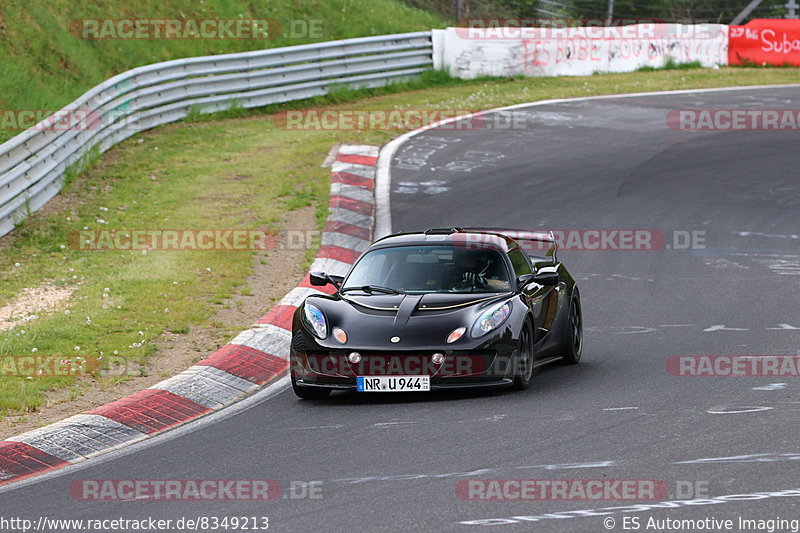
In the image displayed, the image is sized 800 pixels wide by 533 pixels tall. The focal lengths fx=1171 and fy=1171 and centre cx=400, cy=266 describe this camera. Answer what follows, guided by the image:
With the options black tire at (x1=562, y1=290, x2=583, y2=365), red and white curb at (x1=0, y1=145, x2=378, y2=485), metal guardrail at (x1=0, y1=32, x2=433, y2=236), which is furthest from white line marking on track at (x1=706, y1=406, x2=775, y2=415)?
metal guardrail at (x1=0, y1=32, x2=433, y2=236)

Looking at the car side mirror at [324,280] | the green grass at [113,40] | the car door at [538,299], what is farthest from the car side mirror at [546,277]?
the green grass at [113,40]

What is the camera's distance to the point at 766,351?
10.1 m

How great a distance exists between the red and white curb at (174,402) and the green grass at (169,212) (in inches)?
25.5

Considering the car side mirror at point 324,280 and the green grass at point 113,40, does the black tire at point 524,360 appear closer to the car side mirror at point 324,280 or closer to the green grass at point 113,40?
the car side mirror at point 324,280

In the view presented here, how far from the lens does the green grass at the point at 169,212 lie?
35.7ft

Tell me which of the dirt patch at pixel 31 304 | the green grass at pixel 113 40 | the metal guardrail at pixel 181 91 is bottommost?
the dirt patch at pixel 31 304

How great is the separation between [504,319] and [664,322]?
10.4ft

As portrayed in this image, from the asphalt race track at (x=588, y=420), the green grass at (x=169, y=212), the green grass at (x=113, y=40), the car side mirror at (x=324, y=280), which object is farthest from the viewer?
the green grass at (x=113, y=40)

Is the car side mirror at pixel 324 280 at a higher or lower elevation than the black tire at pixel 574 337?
higher

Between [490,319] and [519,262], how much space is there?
1460mm

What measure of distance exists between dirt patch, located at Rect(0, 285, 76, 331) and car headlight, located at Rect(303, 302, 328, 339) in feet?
10.6

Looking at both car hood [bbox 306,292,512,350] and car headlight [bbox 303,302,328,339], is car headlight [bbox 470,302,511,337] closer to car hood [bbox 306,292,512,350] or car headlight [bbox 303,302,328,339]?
car hood [bbox 306,292,512,350]

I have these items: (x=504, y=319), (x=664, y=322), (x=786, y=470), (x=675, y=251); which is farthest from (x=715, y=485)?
(x=675, y=251)

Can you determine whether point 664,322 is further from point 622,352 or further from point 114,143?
point 114,143
